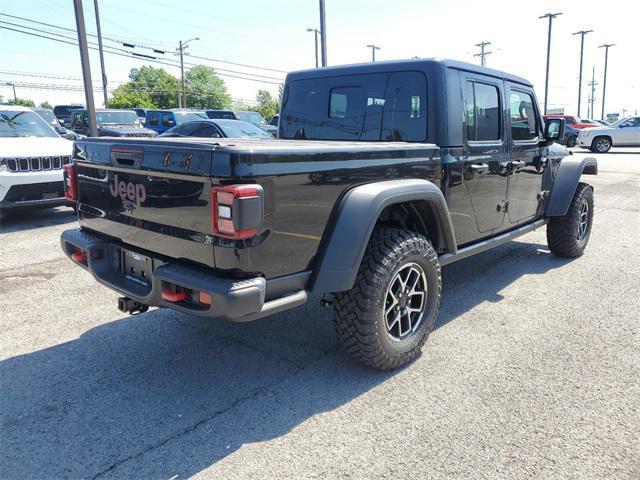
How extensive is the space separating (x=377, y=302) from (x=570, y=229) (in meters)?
3.62

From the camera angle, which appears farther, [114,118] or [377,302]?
[114,118]

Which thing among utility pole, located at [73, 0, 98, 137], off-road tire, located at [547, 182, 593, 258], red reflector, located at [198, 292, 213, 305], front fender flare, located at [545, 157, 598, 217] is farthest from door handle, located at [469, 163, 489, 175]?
utility pole, located at [73, 0, 98, 137]

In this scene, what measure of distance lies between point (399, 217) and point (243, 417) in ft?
5.35

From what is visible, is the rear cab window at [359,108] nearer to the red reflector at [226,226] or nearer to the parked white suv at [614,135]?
the red reflector at [226,226]

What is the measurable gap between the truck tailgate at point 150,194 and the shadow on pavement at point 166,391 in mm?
874

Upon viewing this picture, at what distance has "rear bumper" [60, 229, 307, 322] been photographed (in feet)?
7.82

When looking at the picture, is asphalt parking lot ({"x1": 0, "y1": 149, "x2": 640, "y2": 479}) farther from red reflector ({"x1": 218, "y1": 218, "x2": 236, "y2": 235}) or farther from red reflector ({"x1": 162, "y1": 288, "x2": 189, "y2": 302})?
red reflector ({"x1": 218, "y1": 218, "x2": 236, "y2": 235})

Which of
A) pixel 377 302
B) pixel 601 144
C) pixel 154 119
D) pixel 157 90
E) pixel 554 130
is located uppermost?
pixel 157 90

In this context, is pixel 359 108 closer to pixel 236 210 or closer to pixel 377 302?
pixel 377 302

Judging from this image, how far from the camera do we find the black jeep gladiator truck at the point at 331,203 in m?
2.47

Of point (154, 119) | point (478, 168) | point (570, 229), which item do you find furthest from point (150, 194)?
point (154, 119)

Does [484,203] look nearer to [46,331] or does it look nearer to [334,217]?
[334,217]

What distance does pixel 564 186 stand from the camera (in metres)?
5.48

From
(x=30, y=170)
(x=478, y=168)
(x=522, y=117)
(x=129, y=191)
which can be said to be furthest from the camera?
(x=30, y=170)
